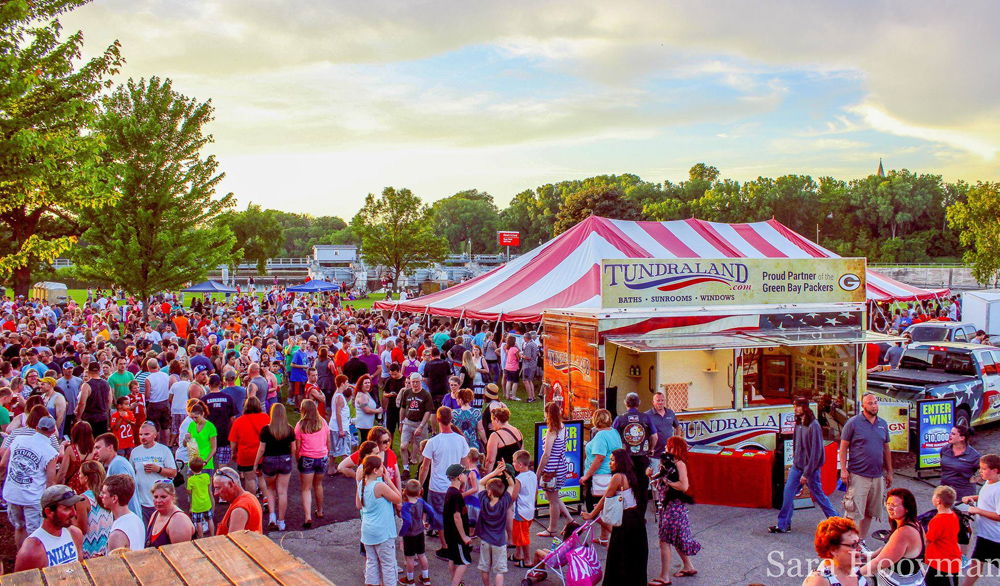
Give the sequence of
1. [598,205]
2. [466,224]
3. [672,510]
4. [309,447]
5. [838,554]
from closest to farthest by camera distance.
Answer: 1. [838,554]
2. [672,510]
3. [309,447]
4. [598,205]
5. [466,224]

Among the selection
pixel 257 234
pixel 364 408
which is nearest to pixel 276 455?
pixel 364 408

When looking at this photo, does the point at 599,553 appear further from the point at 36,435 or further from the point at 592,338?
the point at 36,435

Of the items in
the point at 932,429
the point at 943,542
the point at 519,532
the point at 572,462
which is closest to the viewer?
the point at 943,542

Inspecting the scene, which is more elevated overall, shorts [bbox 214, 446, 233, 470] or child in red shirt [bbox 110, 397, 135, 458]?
child in red shirt [bbox 110, 397, 135, 458]

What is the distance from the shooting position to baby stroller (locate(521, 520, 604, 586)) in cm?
546

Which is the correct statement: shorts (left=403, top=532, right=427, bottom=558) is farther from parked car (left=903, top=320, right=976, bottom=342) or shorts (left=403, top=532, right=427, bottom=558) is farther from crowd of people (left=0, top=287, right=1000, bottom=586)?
parked car (left=903, top=320, right=976, bottom=342)

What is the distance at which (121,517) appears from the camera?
434 cm

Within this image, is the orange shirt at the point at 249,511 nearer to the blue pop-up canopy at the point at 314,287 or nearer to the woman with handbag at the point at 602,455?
the woman with handbag at the point at 602,455

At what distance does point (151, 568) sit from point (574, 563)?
11.7ft

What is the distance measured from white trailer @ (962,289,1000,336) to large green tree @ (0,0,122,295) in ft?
81.3

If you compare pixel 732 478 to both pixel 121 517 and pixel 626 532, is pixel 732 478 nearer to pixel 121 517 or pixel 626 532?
pixel 626 532

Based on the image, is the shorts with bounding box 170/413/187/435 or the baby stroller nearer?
the baby stroller

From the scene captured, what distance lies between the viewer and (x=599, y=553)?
6613 millimetres

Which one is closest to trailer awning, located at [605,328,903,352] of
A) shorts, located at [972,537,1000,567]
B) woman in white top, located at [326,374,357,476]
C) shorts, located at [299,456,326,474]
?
woman in white top, located at [326,374,357,476]
